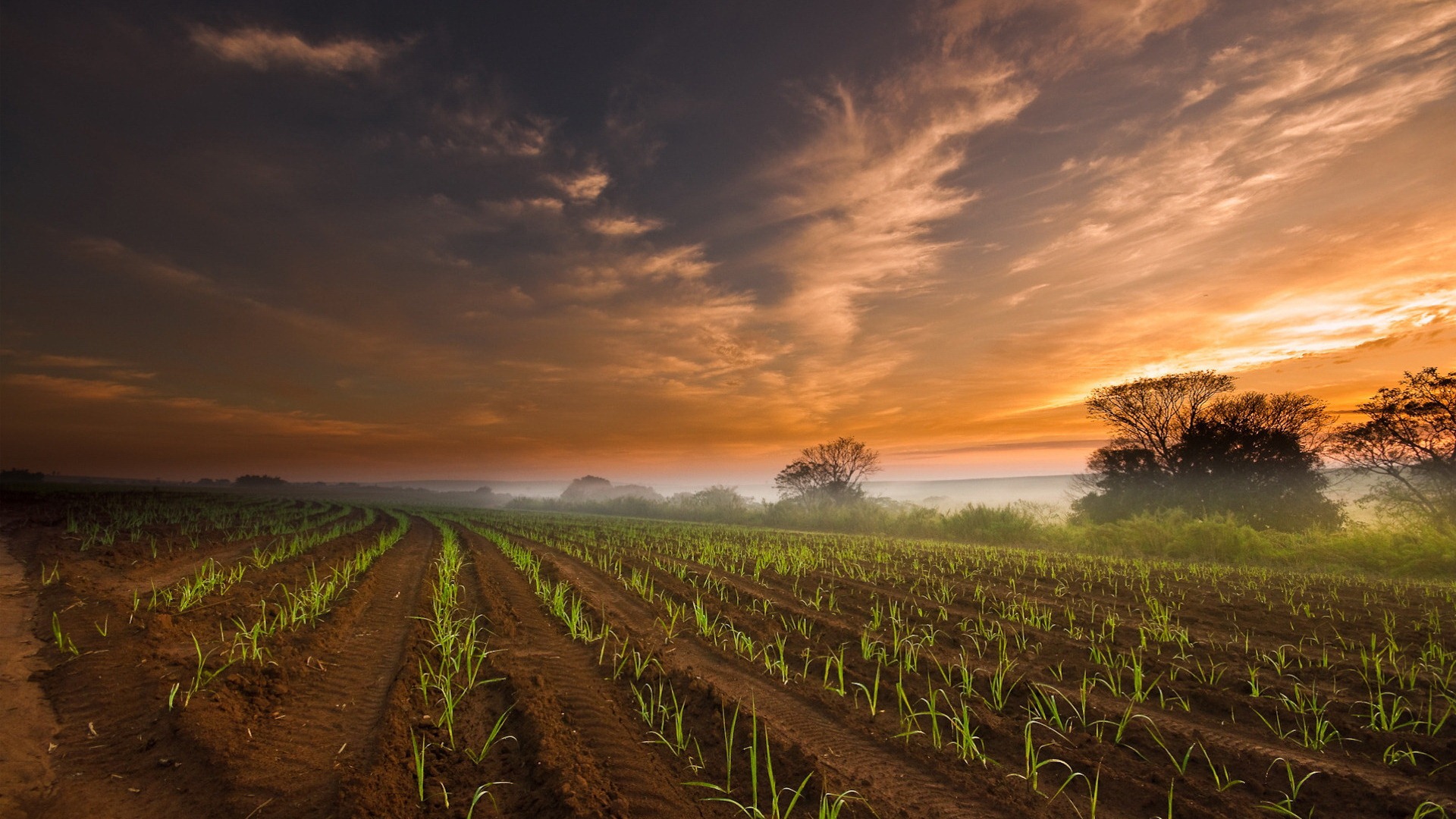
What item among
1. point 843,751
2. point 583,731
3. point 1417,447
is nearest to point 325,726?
point 583,731

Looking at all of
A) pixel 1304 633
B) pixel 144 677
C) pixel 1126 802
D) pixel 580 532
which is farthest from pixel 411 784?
Answer: pixel 580 532

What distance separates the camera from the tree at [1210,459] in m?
22.2

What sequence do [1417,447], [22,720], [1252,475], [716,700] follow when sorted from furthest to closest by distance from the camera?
[1252,475]
[1417,447]
[716,700]
[22,720]

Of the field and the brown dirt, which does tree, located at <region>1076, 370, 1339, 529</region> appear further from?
the brown dirt

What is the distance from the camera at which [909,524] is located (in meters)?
29.9

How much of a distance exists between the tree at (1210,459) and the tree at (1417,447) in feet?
8.02

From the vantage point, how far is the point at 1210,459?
2495 cm

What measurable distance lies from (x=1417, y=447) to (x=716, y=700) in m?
27.9

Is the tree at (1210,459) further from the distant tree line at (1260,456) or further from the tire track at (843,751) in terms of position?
the tire track at (843,751)

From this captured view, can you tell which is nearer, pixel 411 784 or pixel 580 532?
pixel 411 784

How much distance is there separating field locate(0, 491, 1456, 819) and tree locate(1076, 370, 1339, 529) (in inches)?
649

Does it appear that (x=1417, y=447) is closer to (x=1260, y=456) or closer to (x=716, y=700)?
(x=1260, y=456)

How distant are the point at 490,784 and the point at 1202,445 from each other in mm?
32902

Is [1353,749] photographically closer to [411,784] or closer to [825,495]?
[411,784]
